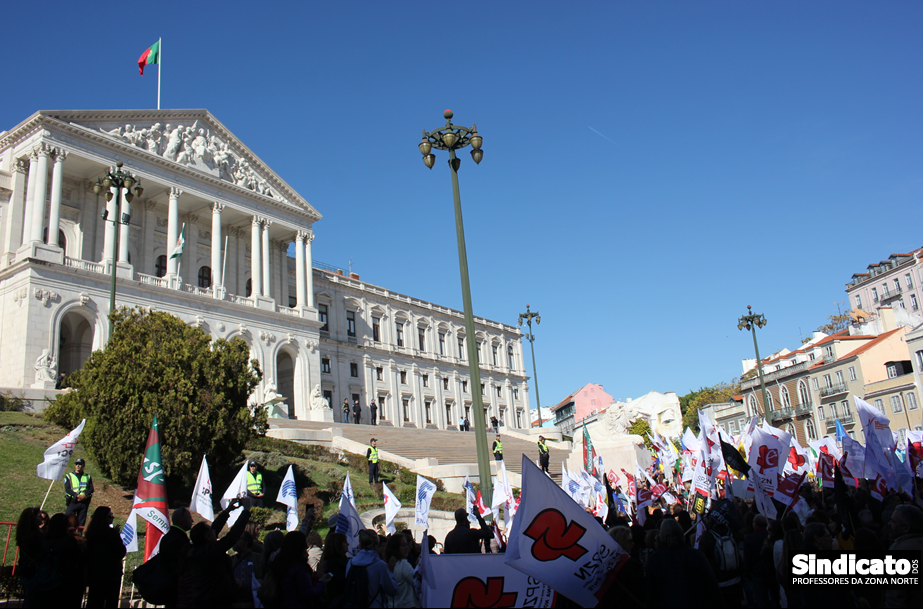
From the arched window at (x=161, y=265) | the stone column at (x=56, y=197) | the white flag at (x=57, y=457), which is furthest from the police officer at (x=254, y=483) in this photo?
the arched window at (x=161, y=265)

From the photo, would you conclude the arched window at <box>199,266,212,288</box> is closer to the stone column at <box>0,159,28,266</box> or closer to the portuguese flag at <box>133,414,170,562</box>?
the stone column at <box>0,159,28,266</box>

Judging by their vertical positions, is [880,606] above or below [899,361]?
below

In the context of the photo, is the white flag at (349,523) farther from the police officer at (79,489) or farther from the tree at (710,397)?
the tree at (710,397)

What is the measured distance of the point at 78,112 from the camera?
36188 mm

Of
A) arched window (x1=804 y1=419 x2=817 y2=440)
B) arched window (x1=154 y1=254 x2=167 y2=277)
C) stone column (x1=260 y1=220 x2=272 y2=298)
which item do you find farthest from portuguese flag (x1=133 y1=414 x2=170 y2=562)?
arched window (x1=804 y1=419 x2=817 y2=440)

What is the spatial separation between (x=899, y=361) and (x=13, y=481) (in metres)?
49.4

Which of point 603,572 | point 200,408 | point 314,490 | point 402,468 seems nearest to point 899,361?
point 402,468

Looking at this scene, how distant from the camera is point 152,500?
8586 millimetres

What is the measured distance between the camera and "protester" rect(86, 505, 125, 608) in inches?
279

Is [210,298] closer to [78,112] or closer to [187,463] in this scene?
[78,112]

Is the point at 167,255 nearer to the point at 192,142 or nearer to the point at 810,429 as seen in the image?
the point at 192,142

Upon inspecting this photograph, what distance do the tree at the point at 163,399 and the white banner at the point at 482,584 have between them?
13103 millimetres

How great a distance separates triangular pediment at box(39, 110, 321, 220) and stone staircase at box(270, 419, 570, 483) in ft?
58.7

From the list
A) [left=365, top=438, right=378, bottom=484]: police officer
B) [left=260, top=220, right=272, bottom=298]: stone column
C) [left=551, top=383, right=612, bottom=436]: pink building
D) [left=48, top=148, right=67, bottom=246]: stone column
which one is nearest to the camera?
[left=365, top=438, right=378, bottom=484]: police officer
